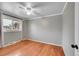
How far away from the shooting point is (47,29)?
373 cm

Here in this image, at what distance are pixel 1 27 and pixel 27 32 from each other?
184cm

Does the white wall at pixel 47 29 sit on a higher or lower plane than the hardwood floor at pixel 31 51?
higher

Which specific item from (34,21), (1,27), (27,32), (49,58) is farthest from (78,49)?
(27,32)

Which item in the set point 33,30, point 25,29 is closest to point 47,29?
point 33,30

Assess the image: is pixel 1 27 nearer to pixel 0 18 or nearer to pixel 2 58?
pixel 0 18

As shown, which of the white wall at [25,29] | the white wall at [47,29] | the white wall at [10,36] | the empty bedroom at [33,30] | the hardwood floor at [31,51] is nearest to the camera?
the hardwood floor at [31,51]

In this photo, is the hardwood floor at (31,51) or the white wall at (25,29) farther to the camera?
the white wall at (25,29)

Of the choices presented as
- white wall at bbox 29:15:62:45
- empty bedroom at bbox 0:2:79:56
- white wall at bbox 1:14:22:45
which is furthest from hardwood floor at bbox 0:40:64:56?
white wall at bbox 29:15:62:45

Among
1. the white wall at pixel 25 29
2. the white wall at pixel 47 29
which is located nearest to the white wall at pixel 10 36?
the white wall at pixel 25 29

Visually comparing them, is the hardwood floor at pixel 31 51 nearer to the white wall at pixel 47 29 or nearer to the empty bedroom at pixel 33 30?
the empty bedroom at pixel 33 30

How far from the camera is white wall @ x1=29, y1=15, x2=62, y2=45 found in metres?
3.29

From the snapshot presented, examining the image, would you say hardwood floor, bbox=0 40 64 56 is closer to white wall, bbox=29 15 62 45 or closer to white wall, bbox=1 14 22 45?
white wall, bbox=1 14 22 45

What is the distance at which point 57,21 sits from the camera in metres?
3.32

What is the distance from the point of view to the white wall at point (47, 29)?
3.29 metres
